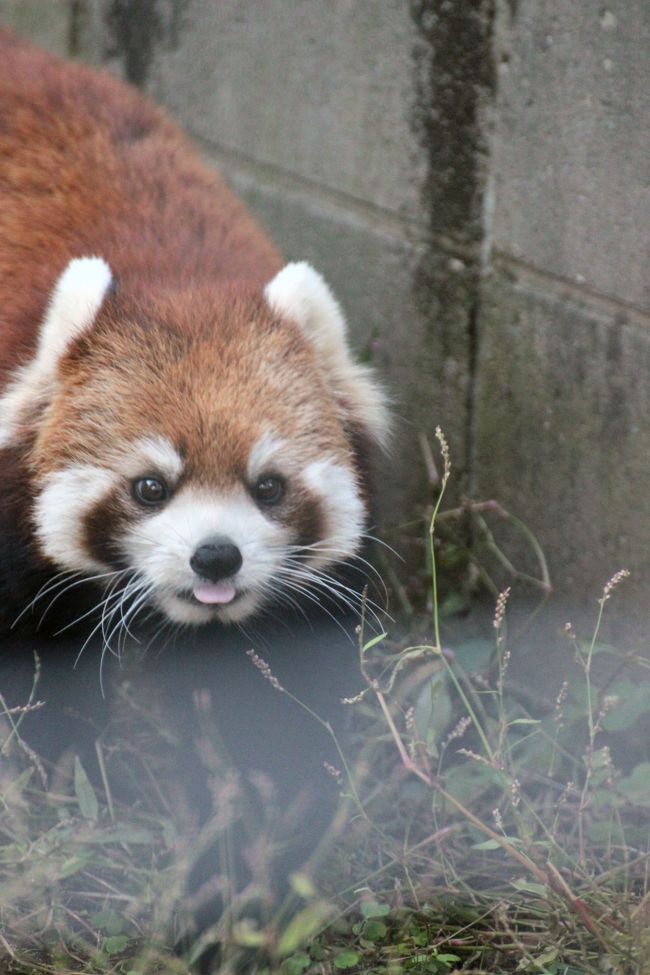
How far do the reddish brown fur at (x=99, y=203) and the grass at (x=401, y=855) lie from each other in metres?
0.68

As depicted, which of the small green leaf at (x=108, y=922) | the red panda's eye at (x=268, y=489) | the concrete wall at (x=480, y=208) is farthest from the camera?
the concrete wall at (x=480, y=208)

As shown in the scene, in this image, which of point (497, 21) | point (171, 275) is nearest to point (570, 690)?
point (171, 275)

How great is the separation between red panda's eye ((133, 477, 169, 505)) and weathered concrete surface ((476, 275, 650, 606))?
991 millimetres

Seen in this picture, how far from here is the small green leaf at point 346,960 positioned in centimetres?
223

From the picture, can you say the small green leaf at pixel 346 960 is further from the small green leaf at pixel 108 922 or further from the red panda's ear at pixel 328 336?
the red panda's ear at pixel 328 336

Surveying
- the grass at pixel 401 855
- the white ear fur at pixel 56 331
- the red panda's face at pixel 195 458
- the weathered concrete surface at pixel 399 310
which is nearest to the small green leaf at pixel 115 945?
the grass at pixel 401 855

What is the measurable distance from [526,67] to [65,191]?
1.02m

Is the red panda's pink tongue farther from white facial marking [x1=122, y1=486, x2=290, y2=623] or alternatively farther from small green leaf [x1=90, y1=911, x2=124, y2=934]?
small green leaf [x1=90, y1=911, x2=124, y2=934]

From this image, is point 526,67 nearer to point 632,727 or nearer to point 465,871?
point 632,727

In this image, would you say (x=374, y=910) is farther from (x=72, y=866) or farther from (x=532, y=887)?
(x=72, y=866)

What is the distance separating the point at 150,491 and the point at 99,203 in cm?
72

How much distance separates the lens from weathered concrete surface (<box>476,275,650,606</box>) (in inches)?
108

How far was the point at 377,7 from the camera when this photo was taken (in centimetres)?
319

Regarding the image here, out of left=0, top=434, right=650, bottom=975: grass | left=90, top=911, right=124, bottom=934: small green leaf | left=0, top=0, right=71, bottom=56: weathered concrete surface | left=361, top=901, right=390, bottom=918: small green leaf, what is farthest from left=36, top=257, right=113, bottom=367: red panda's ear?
left=0, top=0, right=71, bottom=56: weathered concrete surface
